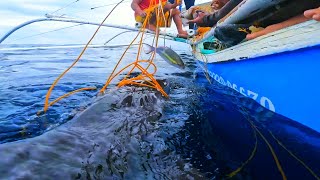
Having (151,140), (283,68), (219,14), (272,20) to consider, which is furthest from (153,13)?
(151,140)

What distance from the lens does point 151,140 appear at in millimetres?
2254

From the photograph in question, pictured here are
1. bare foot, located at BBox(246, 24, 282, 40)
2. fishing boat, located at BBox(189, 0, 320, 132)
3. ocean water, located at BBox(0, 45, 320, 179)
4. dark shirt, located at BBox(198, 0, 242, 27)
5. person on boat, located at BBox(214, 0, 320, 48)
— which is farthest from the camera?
dark shirt, located at BBox(198, 0, 242, 27)

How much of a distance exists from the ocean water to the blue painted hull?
129 mm

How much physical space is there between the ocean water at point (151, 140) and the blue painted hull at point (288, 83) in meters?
0.13

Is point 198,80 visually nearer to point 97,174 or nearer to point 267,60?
point 267,60

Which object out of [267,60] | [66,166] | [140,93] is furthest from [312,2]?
[66,166]

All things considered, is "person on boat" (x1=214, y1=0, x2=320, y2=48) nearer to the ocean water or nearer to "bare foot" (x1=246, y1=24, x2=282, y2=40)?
"bare foot" (x1=246, y1=24, x2=282, y2=40)

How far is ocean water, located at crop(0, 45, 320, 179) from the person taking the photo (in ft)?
5.15

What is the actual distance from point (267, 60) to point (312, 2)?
664 millimetres

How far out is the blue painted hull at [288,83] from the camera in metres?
2.23

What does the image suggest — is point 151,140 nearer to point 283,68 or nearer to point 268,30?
point 283,68

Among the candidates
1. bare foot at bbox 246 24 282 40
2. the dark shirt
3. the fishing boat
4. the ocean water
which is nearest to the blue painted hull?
the fishing boat

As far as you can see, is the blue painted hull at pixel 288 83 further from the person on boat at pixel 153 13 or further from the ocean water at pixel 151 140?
the person on boat at pixel 153 13

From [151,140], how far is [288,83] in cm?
125
